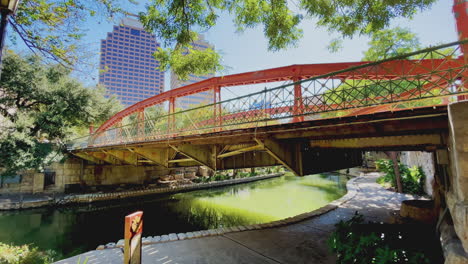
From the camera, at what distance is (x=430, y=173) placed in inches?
372

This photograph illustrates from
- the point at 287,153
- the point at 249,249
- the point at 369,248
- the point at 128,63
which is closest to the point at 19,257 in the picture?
the point at 249,249

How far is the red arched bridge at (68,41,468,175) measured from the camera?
323 cm

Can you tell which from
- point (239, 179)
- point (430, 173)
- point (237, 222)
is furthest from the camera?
point (239, 179)

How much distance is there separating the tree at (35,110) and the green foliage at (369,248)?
1627cm

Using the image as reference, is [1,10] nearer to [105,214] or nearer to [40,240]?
[40,240]

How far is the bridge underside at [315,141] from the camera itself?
10.9 feet

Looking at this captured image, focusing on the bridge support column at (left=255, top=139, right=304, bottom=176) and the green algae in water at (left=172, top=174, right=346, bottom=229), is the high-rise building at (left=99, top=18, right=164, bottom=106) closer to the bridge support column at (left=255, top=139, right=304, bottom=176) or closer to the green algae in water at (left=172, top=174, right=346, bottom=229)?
the green algae in water at (left=172, top=174, right=346, bottom=229)

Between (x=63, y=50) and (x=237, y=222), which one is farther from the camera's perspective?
(x=237, y=222)

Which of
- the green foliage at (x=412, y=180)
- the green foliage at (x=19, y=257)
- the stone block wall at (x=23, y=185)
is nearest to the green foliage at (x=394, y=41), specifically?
the green foliage at (x=412, y=180)

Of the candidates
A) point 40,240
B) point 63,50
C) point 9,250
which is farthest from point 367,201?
point 40,240

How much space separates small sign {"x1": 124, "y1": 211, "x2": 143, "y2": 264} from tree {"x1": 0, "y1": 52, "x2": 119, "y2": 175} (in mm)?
13612

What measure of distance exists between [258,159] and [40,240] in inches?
373

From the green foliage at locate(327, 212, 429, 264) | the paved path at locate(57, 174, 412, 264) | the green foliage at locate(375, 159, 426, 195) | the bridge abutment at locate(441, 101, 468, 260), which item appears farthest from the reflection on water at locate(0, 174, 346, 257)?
the bridge abutment at locate(441, 101, 468, 260)

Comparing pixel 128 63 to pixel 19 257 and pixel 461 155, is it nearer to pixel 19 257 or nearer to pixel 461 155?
pixel 19 257
